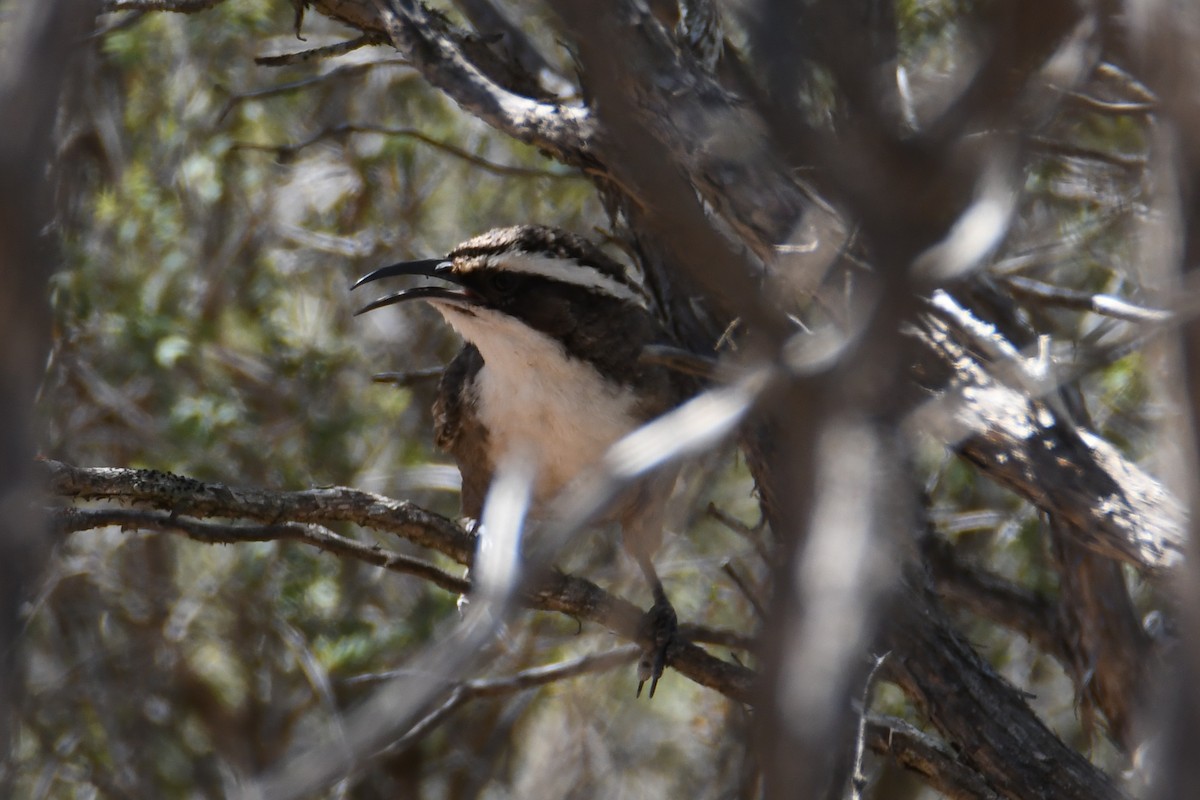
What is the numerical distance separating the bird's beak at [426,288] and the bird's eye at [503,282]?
11 centimetres

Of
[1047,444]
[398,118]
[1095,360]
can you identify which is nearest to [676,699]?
[398,118]

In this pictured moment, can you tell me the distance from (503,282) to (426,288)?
0.31 m

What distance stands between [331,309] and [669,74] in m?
4.27

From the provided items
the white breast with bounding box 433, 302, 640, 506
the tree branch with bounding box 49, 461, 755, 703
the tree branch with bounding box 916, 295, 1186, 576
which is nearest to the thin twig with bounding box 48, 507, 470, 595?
the tree branch with bounding box 49, 461, 755, 703

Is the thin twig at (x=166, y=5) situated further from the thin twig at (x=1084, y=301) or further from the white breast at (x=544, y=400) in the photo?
the thin twig at (x=1084, y=301)

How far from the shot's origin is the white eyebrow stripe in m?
4.88

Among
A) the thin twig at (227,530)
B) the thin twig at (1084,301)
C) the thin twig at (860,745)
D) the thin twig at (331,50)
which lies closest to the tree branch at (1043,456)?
the thin twig at (1084,301)

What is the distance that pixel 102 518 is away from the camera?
11.2ft

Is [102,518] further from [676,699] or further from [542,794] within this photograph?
[676,699]

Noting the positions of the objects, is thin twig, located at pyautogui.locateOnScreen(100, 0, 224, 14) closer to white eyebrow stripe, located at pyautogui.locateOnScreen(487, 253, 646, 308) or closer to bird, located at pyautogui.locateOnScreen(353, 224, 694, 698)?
bird, located at pyautogui.locateOnScreen(353, 224, 694, 698)

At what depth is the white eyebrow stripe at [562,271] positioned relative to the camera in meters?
4.88

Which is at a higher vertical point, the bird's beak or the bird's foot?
the bird's beak

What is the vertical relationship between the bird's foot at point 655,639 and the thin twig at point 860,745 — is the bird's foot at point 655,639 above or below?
below

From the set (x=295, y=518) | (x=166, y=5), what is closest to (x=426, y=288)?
(x=166, y=5)
